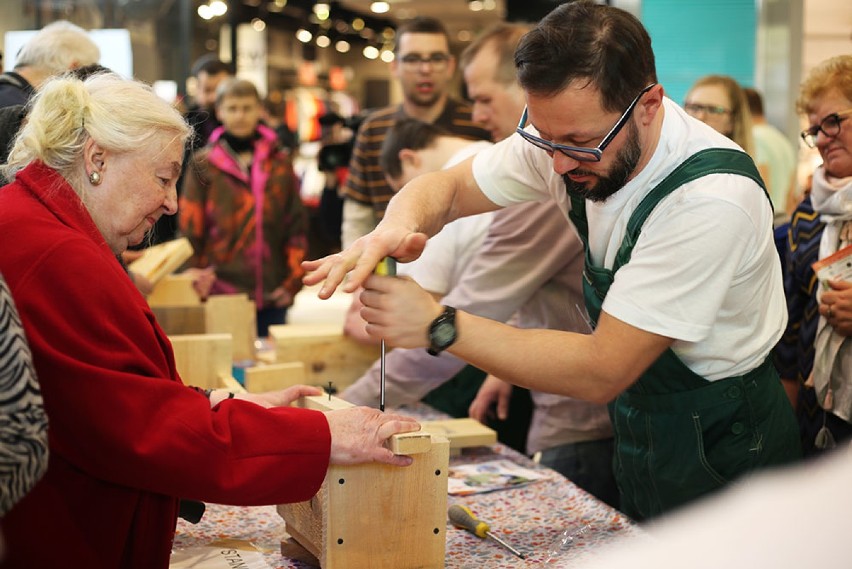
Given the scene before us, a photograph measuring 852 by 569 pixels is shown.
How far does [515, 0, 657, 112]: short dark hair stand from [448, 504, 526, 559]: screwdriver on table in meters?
0.85

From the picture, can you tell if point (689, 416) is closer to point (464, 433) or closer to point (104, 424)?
point (464, 433)

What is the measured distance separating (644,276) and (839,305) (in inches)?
38.9

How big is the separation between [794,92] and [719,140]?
5.51 metres

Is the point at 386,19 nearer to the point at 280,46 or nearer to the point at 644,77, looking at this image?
the point at 280,46

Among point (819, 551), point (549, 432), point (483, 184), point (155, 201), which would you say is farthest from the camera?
point (549, 432)

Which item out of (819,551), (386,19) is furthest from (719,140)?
(386,19)

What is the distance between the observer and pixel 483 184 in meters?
2.26

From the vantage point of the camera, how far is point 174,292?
3.77m

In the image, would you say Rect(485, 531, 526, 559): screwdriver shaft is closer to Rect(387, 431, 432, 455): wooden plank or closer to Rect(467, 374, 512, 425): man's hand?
Rect(387, 431, 432, 455): wooden plank

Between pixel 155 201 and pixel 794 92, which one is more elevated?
pixel 155 201

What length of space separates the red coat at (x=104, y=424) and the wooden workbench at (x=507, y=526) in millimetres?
343

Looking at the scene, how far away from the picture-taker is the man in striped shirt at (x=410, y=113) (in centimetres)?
468

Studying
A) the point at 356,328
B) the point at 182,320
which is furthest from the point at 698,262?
the point at 182,320

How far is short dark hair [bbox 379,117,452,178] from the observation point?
323cm
